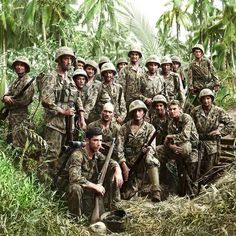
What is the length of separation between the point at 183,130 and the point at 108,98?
1.41m

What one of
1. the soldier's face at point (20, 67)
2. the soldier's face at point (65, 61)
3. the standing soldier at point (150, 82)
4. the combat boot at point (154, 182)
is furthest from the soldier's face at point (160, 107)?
the soldier's face at point (20, 67)

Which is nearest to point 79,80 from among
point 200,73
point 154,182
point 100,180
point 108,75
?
point 108,75

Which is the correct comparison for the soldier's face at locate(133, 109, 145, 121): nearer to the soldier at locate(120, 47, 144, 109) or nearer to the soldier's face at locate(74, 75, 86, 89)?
the soldier's face at locate(74, 75, 86, 89)

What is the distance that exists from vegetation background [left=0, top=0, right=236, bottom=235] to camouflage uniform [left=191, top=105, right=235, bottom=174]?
288 cm

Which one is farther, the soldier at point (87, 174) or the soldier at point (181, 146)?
the soldier at point (181, 146)

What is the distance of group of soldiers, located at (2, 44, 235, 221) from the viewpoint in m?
6.93

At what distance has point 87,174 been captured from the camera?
689cm

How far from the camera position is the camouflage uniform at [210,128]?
8.85 meters

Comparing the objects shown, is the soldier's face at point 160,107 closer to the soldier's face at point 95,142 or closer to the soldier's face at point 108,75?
the soldier's face at point 108,75

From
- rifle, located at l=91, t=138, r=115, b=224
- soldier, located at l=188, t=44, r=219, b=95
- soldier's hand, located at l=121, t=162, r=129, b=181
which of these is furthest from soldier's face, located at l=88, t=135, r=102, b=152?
soldier, located at l=188, t=44, r=219, b=95

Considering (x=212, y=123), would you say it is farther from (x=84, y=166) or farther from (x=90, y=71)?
(x=84, y=166)

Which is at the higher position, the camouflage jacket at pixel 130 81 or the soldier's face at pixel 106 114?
the camouflage jacket at pixel 130 81

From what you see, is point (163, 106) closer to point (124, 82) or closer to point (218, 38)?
point (124, 82)

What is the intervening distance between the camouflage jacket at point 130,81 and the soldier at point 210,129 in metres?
1.40
